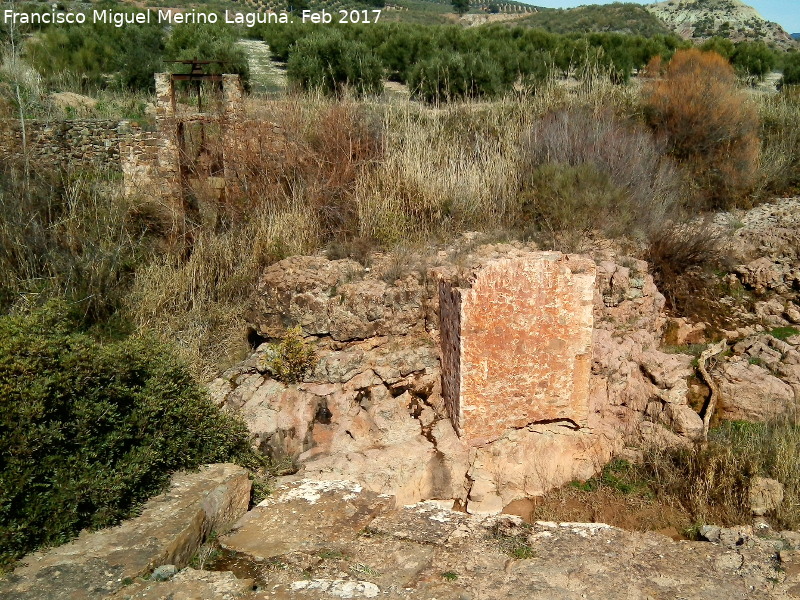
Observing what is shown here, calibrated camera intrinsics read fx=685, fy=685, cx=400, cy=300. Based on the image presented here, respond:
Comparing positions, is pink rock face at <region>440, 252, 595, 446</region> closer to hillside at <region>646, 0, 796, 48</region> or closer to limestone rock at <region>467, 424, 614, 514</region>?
limestone rock at <region>467, 424, 614, 514</region>

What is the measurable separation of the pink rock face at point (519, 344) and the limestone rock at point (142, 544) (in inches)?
77.0

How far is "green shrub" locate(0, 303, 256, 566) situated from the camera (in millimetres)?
Answer: 3619

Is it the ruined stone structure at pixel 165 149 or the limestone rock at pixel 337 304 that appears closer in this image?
the limestone rock at pixel 337 304

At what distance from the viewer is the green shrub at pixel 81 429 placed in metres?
3.62

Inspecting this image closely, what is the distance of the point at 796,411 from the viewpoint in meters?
6.00

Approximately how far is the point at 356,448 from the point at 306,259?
1920 mm

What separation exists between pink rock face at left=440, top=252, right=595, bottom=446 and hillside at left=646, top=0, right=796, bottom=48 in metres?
33.4

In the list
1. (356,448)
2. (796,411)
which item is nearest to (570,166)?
(796,411)

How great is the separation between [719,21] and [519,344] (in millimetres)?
40024

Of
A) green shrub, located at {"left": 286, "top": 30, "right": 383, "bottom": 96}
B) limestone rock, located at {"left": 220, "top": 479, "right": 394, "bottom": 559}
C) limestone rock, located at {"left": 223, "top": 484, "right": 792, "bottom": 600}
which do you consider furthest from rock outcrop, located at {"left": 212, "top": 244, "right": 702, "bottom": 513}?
green shrub, located at {"left": 286, "top": 30, "right": 383, "bottom": 96}

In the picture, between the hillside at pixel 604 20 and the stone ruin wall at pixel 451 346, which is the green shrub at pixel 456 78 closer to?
the stone ruin wall at pixel 451 346

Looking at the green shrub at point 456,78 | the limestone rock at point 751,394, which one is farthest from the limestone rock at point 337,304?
the green shrub at point 456,78

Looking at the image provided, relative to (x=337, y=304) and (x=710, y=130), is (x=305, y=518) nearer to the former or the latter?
(x=337, y=304)

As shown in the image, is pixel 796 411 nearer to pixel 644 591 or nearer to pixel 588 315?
pixel 588 315
